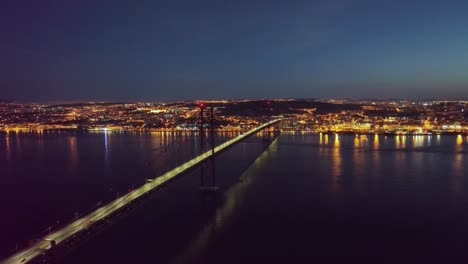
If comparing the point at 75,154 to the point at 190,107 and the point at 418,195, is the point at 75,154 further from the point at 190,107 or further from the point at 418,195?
the point at 190,107

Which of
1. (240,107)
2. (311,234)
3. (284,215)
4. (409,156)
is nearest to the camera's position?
(311,234)

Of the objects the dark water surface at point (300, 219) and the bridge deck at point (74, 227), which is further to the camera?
the dark water surface at point (300, 219)

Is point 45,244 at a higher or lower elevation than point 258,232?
higher

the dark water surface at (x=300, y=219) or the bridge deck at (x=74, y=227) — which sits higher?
the bridge deck at (x=74, y=227)

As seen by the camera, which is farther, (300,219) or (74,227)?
(300,219)

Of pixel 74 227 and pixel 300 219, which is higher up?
pixel 74 227

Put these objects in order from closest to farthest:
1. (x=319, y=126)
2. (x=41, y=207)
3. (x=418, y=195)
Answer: (x=41, y=207)
(x=418, y=195)
(x=319, y=126)

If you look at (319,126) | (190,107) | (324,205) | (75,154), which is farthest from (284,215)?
(190,107)

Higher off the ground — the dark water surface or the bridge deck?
the bridge deck
